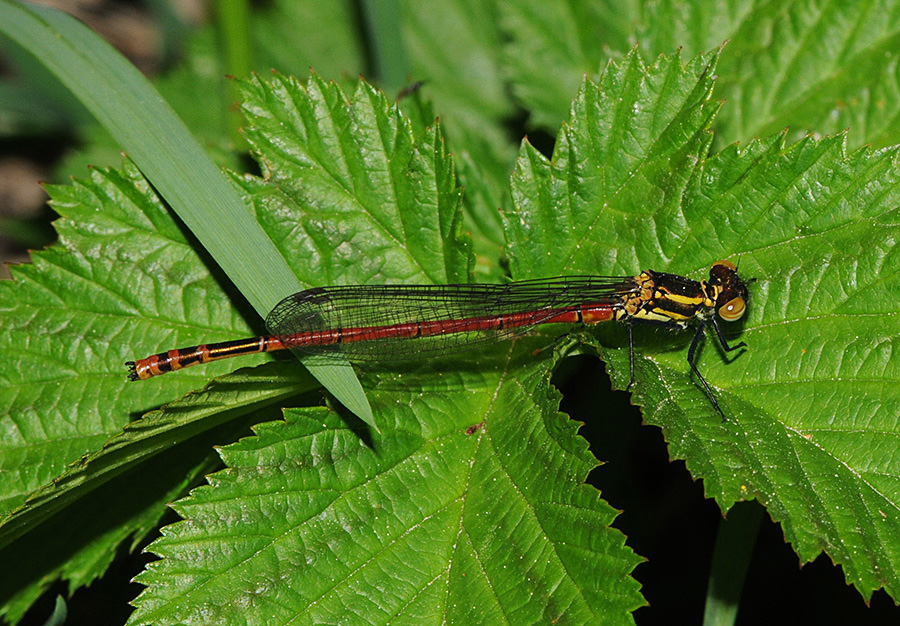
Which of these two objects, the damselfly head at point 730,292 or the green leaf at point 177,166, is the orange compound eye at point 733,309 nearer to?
the damselfly head at point 730,292

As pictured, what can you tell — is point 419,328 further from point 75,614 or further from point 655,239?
point 75,614

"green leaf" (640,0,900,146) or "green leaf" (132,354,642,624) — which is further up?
"green leaf" (640,0,900,146)

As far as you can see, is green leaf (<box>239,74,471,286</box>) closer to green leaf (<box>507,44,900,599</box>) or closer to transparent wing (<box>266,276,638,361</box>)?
transparent wing (<box>266,276,638,361</box>)

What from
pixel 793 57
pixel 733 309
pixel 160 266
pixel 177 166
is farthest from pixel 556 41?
pixel 160 266

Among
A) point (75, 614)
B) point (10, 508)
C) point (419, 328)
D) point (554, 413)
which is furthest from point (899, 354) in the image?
point (75, 614)

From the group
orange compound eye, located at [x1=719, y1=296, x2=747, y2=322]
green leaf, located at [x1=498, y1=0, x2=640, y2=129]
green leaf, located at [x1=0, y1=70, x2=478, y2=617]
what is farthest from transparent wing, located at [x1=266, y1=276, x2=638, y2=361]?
green leaf, located at [x1=498, y1=0, x2=640, y2=129]

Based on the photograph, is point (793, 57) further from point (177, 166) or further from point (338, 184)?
point (177, 166)
